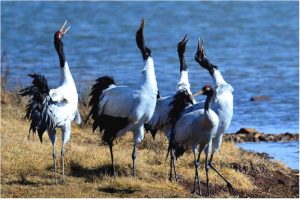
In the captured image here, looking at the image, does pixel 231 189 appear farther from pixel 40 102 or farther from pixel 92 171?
pixel 40 102

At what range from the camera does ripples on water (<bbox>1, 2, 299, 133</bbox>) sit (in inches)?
856

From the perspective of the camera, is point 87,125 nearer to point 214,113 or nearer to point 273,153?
point 273,153

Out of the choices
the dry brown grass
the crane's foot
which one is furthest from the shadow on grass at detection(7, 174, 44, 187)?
the crane's foot

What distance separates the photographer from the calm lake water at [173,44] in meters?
21.6

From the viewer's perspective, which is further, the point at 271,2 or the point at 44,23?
the point at 271,2

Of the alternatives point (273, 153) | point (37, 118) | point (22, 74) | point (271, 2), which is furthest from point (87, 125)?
point (271, 2)

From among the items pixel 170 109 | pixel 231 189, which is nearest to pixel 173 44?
pixel 170 109

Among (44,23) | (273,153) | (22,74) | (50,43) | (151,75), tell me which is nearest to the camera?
(151,75)

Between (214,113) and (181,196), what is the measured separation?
1198 mm

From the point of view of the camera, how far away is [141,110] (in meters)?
11.7

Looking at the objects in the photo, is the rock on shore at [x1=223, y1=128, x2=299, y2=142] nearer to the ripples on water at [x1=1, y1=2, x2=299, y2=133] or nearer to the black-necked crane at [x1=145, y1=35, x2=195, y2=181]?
the ripples on water at [x1=1, y1=2, x2=299, y2=133]

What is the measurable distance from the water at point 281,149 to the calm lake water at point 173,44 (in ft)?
3.67

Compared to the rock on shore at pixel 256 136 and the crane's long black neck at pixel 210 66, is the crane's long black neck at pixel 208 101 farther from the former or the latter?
the rock on shore at pixel 256 136

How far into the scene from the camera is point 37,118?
11.5 metres
